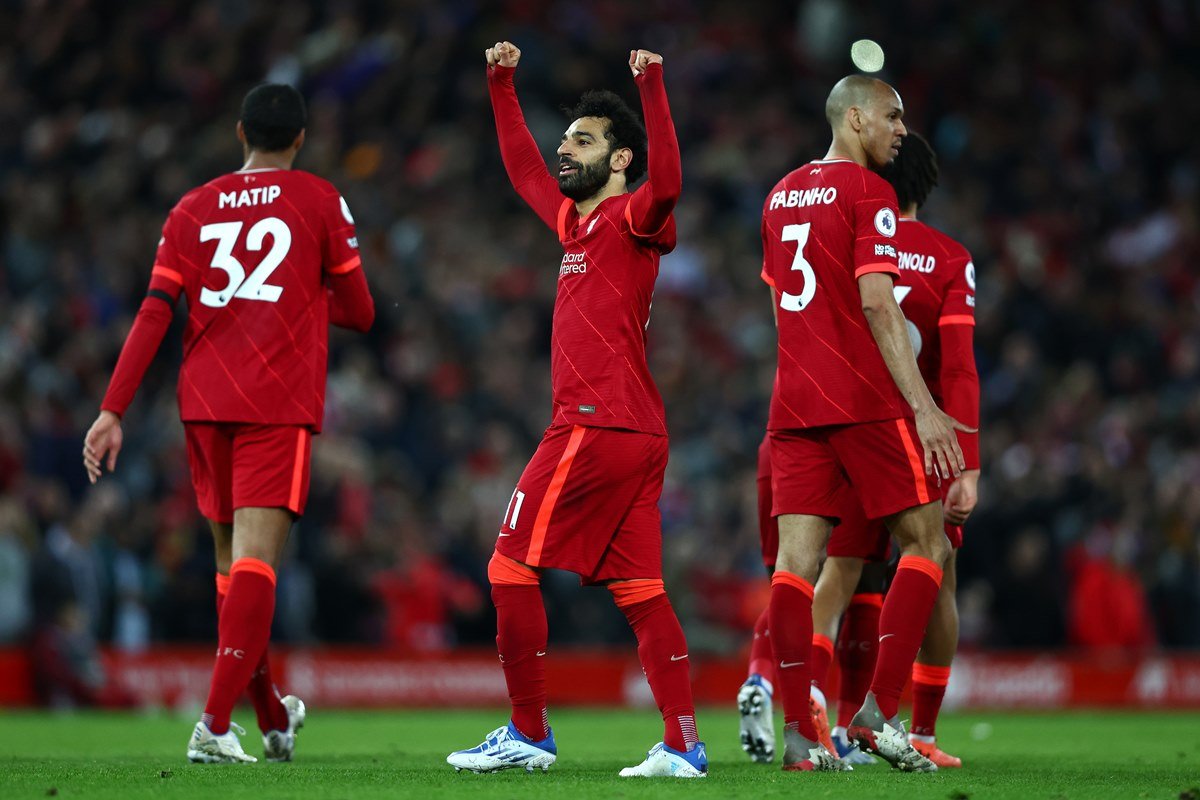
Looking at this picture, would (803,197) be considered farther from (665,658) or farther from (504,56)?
(665,658)

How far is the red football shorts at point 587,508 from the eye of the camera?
20.1 feet

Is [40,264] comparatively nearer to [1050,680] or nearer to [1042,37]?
[1050,680]

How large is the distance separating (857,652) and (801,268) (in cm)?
187

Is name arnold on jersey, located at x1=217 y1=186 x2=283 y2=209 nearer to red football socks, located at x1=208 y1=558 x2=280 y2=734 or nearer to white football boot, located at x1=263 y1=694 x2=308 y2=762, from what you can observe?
red football socks, located at x1=208 y1=558 x2=280 y2=734

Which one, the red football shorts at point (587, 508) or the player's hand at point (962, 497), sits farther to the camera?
the player's hand at point (962, 497)

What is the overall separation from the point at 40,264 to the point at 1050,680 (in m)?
9.88

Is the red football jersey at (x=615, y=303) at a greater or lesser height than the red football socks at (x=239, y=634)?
greater

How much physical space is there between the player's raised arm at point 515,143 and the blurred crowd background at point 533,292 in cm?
743

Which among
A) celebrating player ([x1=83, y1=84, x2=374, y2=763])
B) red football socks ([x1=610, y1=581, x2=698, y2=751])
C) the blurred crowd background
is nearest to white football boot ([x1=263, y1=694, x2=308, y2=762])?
celebrating player ([x1=83, y1=84, x2=374, y2=763])

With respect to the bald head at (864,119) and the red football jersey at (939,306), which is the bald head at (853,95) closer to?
the bald head at (864,119)

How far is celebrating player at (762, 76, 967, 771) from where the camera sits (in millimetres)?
6332

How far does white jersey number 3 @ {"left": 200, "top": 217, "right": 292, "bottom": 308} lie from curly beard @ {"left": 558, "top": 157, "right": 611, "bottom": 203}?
45.5 inches

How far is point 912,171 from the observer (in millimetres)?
7426

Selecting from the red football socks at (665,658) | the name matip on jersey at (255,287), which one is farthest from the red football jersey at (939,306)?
the name matip on jersey at (255,287)
